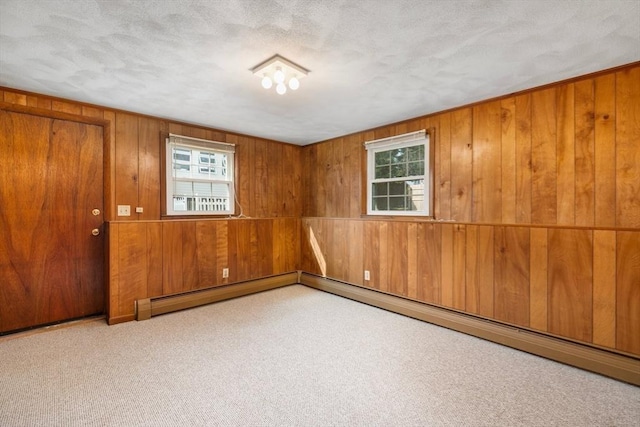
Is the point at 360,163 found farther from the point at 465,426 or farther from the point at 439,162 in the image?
the point at 465,426

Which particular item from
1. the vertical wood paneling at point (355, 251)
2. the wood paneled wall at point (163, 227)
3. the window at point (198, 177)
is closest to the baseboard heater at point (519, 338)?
the vertical wood paneling at point (355, 251)

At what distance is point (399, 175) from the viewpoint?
388 cm

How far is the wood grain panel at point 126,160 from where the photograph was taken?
336 centimetres

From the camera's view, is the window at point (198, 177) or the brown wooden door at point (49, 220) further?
the window at point (198, 177)

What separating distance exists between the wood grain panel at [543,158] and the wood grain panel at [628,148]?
40 centimetres

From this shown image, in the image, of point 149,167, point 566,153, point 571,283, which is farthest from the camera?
point 149,167

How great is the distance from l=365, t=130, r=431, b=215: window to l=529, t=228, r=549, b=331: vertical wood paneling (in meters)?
1.15

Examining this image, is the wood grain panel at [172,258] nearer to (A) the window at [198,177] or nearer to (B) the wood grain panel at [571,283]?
(A) the window at [198,177]

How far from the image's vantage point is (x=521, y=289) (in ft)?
8.73

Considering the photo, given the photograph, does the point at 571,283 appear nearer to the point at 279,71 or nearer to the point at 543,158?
the point at 543,158

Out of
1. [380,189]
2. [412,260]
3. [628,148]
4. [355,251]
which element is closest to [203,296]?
[355,251]

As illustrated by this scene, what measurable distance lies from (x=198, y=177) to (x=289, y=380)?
296 cm

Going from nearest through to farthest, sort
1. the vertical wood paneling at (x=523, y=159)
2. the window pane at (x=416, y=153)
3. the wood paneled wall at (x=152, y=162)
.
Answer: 1. the vertical wood paneling at (x=523, y=159)
2. the wood paneled wall at (x=152, y=162)
3. the window pane at (x=416, y=153)

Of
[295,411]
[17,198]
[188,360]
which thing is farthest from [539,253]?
[17,198]
